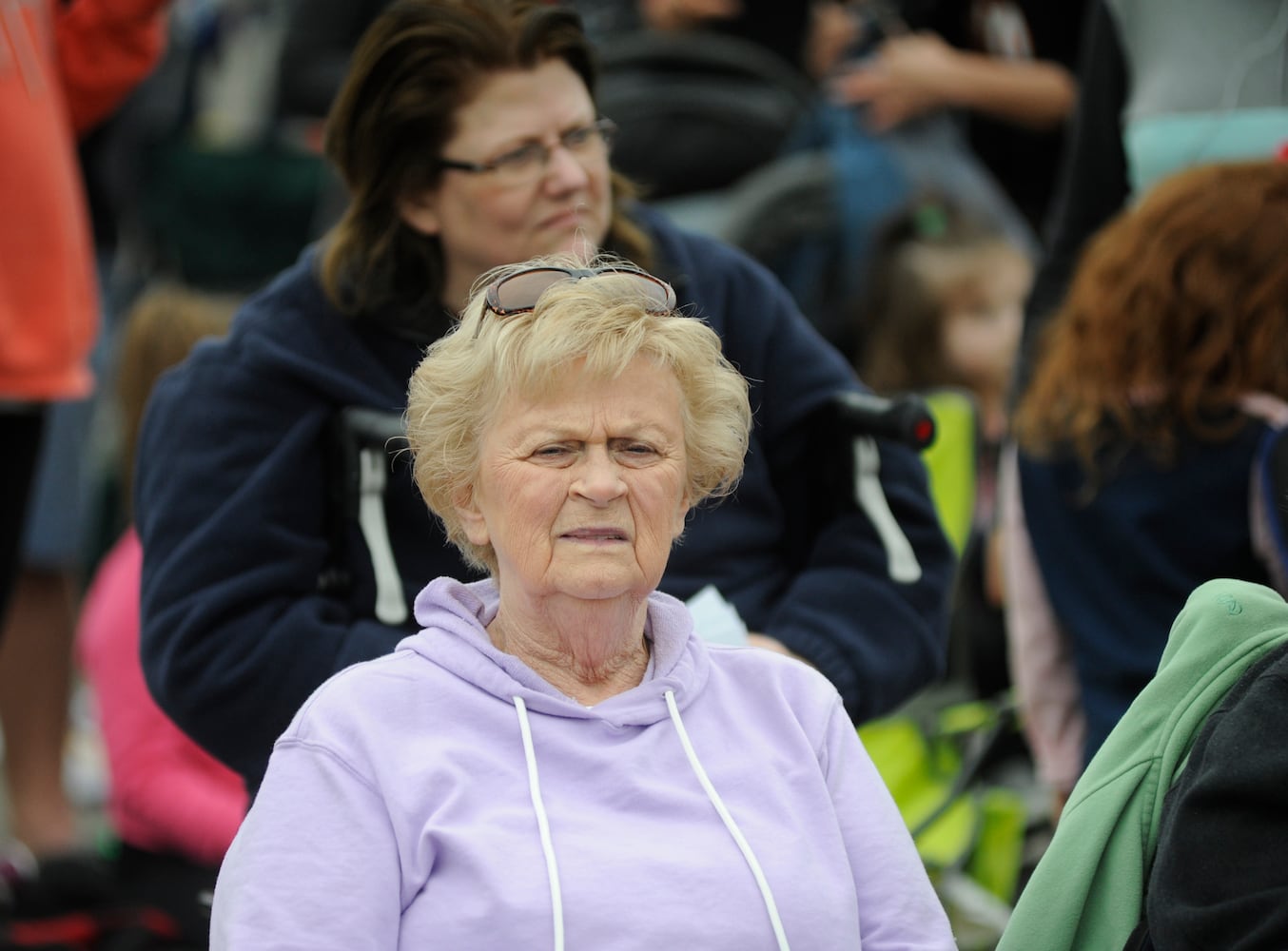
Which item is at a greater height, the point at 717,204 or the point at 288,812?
the point at 288,812

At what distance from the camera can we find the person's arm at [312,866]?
87.4 inches

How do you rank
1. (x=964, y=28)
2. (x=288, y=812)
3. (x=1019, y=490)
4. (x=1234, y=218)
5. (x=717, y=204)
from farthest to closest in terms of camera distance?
(x=964, y=28) → (x=717, y=204) → (x=1019, y=490) → (x=1234, y=218) → (x=288, y=812)

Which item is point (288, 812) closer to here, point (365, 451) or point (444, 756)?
point (444, 756)

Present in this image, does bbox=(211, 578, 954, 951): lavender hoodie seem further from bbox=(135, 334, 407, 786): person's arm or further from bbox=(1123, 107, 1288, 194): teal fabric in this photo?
bbox=(1123, 107, 1288, 194): teal fabric

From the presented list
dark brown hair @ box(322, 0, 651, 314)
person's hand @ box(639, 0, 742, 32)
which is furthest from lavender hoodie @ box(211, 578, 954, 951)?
person's hand @ box(639, 0, 742, 32)

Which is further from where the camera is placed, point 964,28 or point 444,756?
point 964,28

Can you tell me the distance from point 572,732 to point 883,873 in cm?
42

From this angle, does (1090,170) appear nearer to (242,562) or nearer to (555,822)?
(242,562)

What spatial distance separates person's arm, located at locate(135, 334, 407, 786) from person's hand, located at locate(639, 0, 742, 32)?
317 cm

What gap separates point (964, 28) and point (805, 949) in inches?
166

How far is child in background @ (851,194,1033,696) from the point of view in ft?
18.4

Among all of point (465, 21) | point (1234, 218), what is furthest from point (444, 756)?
point (1234, 218)

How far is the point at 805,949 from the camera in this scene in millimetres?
2328

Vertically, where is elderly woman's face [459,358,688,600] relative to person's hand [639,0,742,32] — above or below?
above
